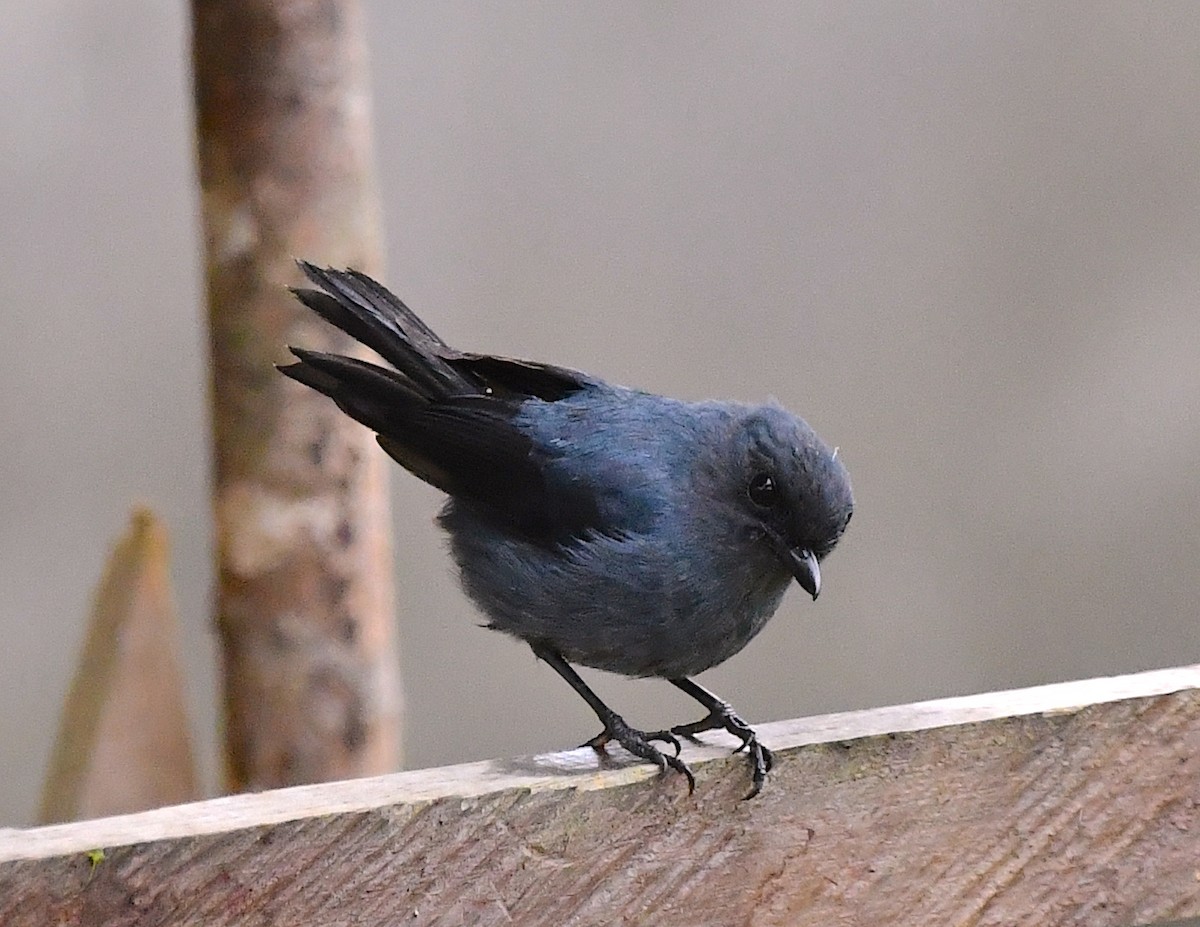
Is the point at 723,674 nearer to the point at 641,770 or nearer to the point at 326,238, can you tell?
the point at 326,238

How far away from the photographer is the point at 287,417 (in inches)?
79.4

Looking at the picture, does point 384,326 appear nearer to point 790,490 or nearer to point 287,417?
point 790,490

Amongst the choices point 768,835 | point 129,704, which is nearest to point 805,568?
point 768,835

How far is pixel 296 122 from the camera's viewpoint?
197 centimetres

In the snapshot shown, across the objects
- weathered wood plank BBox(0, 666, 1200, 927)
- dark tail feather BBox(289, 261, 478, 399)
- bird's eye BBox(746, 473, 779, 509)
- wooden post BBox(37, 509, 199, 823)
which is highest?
dark tail feather BBox(289, 261, 478, 399)

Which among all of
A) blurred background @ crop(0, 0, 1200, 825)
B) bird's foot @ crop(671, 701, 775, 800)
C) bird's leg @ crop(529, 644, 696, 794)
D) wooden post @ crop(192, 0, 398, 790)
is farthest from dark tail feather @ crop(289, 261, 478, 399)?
blurred background @ crop(0, 0, 1200, 825)

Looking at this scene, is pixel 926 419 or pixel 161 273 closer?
pixel 161 273

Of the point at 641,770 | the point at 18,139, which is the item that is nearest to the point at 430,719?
the point at 18,139

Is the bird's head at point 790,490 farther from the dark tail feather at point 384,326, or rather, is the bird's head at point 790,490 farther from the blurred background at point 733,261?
the blurred background at point 733,261

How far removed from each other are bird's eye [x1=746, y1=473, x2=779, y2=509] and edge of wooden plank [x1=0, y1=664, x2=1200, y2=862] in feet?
0.77

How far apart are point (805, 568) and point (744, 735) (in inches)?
9.2

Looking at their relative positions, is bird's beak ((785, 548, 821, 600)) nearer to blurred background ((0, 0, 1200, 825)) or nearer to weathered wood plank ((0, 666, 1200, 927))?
weathered wood plank ((0, 666, 1200, 927))

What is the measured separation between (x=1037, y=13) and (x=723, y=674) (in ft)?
5.72

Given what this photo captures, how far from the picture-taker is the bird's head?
1.30 metres
